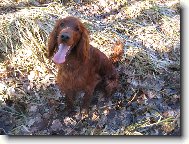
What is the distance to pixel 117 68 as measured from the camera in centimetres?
415

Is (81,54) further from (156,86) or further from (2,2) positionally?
(2,2)

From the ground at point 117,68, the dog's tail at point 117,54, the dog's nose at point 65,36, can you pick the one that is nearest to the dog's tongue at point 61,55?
the dog's nose at point 65,36

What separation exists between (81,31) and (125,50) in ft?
3.53

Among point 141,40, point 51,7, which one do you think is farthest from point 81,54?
point 51,7

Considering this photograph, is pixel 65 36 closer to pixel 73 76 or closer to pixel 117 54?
pixel 73 76

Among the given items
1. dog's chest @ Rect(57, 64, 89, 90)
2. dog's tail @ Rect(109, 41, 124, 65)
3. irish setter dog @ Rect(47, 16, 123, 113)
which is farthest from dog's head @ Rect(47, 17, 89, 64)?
dog's tail @ Rect(109, 41, 124, 65)

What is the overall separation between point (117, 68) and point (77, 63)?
0.73 m

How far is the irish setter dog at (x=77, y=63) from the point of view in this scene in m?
3.32

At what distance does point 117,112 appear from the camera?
3836 mm

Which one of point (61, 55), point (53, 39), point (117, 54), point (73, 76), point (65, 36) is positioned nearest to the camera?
point (65, 36)

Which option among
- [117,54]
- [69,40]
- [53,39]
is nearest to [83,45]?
[69,40]

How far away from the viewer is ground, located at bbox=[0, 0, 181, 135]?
372 centimetres

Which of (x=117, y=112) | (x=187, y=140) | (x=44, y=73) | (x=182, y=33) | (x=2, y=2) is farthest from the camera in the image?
(x=2, y=2)

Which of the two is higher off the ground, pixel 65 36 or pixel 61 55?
pixel 65 36
